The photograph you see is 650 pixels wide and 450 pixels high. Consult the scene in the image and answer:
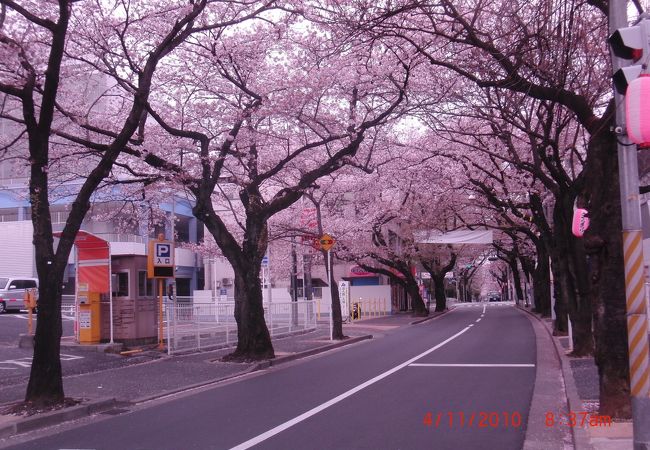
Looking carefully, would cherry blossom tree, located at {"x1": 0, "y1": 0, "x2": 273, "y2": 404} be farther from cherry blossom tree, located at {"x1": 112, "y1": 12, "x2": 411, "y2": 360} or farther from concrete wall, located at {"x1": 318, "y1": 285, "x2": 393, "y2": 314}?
concrete wall, located at {"x1": 318, "y1": 285, "x2": 393, "y2": 314}

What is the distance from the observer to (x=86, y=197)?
11.2 meters

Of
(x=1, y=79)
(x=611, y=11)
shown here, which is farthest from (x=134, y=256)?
(x=611, y=11)

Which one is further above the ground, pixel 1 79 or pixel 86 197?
pixel 1 79

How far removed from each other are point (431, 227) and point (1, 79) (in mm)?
24001

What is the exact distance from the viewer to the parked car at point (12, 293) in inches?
1332

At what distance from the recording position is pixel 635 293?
6.18m

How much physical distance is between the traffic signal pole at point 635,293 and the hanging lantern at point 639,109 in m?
0.71

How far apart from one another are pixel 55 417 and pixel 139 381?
12.6 ft

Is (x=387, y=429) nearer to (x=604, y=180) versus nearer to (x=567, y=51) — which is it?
(x=604, y=180)

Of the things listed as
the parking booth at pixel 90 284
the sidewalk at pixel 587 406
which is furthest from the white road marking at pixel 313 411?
the parking booth at pixel 90 284

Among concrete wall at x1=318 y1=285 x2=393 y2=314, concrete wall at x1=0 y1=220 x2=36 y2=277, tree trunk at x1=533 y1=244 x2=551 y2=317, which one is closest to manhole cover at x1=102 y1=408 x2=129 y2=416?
tree trunk at x1=533 y1=244 x2=551 y2=317

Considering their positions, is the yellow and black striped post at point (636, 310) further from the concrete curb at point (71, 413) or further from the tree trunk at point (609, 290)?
the concrete curb at point (71, 413)
